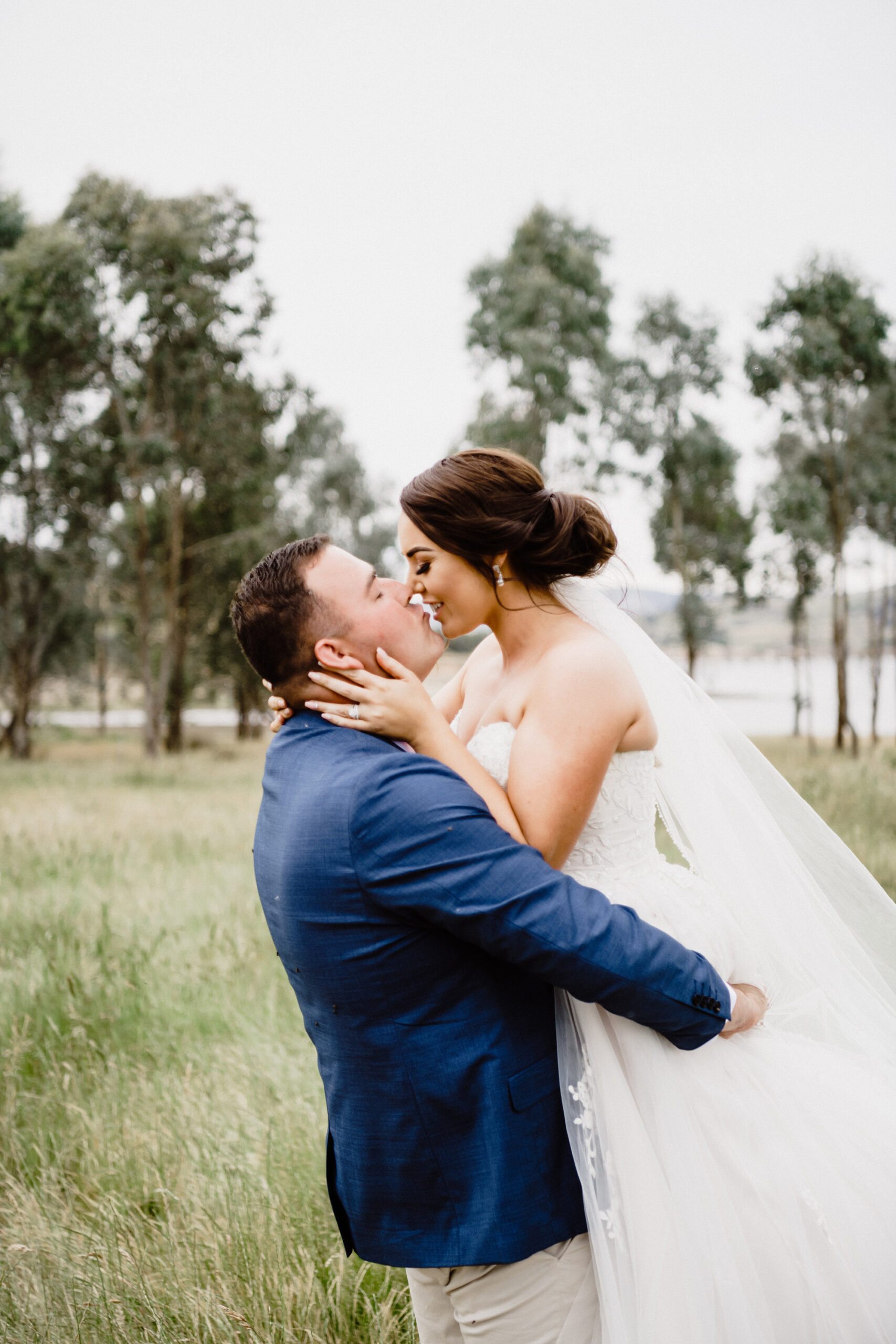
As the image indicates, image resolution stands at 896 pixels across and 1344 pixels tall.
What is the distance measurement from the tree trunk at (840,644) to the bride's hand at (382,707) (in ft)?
72.7

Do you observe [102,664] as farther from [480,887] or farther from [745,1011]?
[480,887]

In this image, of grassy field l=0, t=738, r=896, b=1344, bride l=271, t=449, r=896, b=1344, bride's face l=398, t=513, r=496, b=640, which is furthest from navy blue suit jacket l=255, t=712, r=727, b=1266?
grassy field l=0, t=738, r=896, b=1344

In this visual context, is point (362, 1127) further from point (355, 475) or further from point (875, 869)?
point (355, 475)

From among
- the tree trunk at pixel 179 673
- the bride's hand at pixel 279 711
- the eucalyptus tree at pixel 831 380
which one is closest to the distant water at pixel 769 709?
the eucalyptus tree at pixel 831 380

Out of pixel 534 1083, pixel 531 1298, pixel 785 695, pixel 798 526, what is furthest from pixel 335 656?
pixel 785 695

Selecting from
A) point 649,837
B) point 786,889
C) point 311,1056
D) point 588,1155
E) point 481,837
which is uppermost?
point 481,837

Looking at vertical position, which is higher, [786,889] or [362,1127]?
[786,889]

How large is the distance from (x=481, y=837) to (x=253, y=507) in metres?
28.2

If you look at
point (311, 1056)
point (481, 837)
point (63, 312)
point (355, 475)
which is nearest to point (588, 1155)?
point (481, 837)

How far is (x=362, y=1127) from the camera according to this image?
1.71 meters

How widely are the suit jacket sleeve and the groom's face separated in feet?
1.22

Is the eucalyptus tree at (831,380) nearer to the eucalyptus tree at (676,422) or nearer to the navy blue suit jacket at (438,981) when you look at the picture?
the eucalyptus tree at (676,422)

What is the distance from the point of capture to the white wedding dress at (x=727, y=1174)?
1.73 m

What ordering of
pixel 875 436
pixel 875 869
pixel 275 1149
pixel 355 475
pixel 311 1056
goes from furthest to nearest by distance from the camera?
pixel 355 475 < pixel 875 436 < pixel 875 869 < pixel 311 1056 < pixel 275 1149
